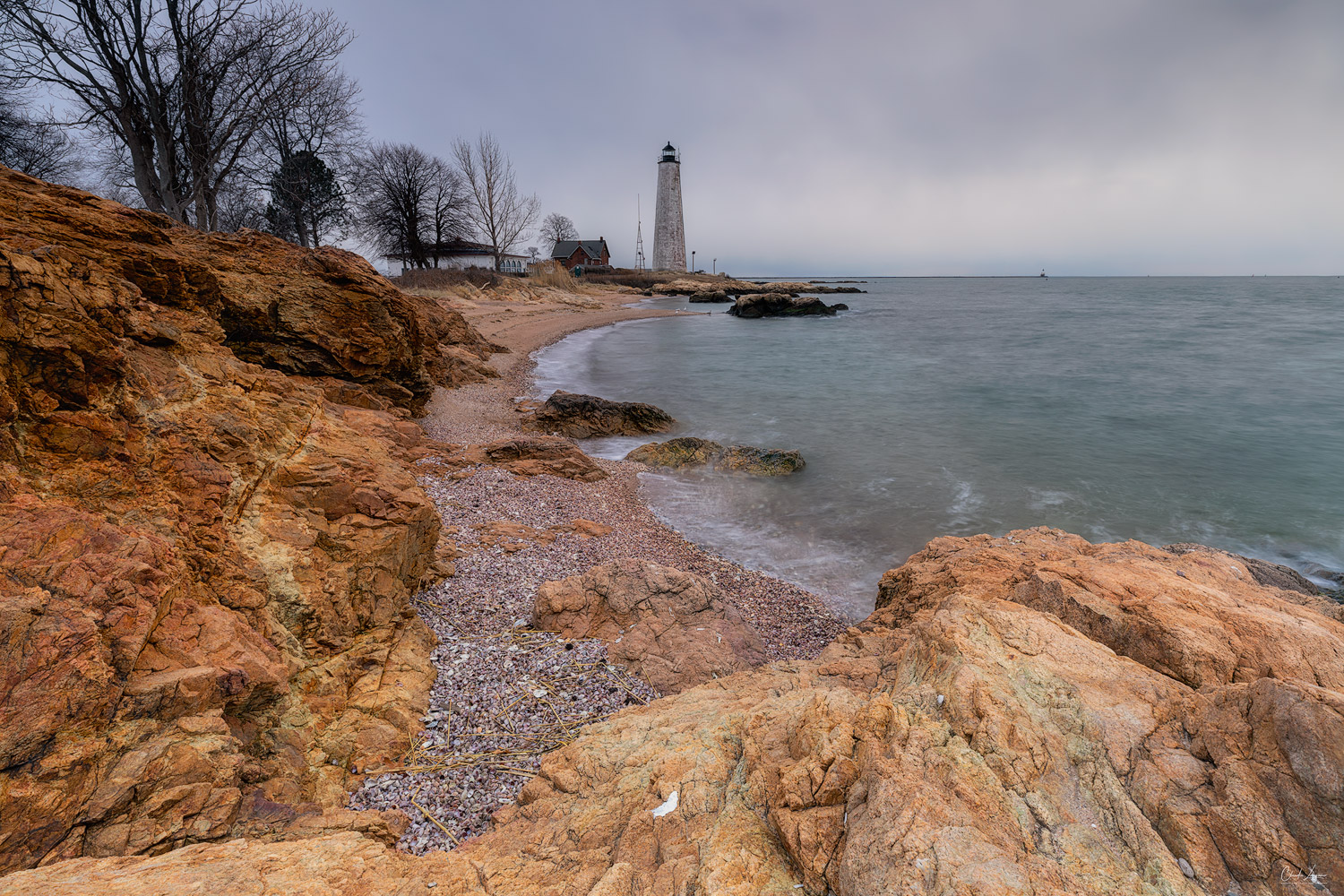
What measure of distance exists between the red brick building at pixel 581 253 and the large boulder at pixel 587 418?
61.2 metres

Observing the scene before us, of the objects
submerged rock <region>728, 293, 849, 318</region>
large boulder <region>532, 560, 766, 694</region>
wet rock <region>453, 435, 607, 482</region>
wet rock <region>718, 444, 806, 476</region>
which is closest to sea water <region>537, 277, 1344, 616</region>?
wet rock <region>718, 444, 806, 476</region>

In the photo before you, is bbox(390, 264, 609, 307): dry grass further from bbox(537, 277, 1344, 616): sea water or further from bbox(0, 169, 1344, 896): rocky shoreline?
bbox(0, 169, 1344, 896): rocky shoreline

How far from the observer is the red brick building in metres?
70.3

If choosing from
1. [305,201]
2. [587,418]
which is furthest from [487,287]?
[587,418]

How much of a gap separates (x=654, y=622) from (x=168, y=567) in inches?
113

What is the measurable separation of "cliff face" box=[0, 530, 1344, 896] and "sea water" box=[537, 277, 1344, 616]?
3.74m

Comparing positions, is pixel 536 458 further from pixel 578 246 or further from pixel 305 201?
pixel 578 246

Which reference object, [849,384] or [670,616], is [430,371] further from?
[849,384]

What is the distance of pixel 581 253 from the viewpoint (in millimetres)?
71000

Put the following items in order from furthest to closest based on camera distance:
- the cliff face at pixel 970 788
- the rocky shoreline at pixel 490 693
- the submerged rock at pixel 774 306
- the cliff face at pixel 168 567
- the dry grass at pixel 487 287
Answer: the submerged rock at pixel 774 306
the dry grass at pixel 487 287
the cliff face at pixel 168 567
the rocky shoreline at pixel 490 693
the cliff face at pixel 970 788

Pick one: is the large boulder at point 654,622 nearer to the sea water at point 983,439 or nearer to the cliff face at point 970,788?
the cliff face at point 970,788

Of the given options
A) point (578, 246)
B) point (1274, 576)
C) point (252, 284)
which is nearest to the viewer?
point (1274, 576)

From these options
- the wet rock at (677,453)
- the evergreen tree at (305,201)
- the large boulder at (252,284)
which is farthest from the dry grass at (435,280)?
the wet rock at (677,453)

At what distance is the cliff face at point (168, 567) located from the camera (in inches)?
77.6
